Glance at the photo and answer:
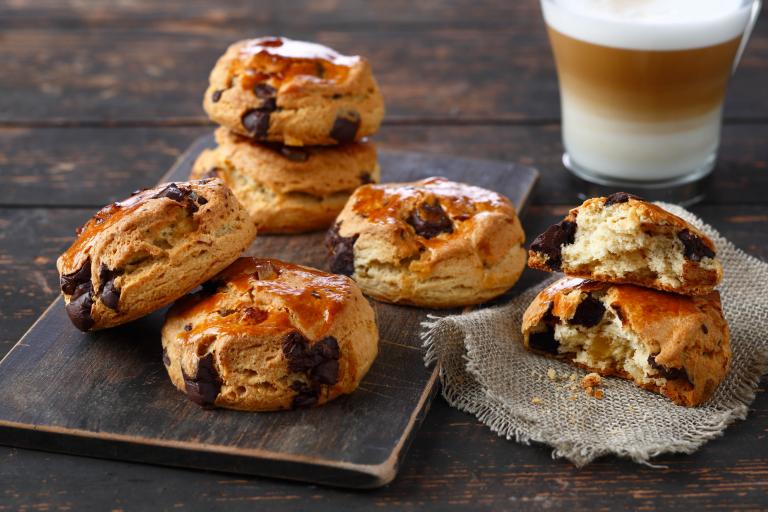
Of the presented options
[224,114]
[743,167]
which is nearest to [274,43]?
[224,114]

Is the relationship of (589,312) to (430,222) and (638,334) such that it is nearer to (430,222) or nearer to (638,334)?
(638,334)

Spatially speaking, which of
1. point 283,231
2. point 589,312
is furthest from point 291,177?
point 589,312

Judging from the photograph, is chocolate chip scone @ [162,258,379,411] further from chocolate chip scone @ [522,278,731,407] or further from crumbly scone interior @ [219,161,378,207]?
crumbly scone interior @ [219,161,378,207]

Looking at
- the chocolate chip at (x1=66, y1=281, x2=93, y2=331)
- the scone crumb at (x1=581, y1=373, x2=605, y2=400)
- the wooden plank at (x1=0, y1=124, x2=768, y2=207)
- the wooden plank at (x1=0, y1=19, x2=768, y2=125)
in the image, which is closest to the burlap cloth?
the scone crumb at (x1=581, y1=373, x2=605, y2=400)

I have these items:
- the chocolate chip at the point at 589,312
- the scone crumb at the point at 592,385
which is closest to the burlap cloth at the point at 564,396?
the scone crumb at the point at 592,385

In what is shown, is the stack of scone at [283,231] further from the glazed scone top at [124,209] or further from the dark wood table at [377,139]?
the dark wood table at [377,139]

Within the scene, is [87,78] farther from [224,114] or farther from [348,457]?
[348,457]
